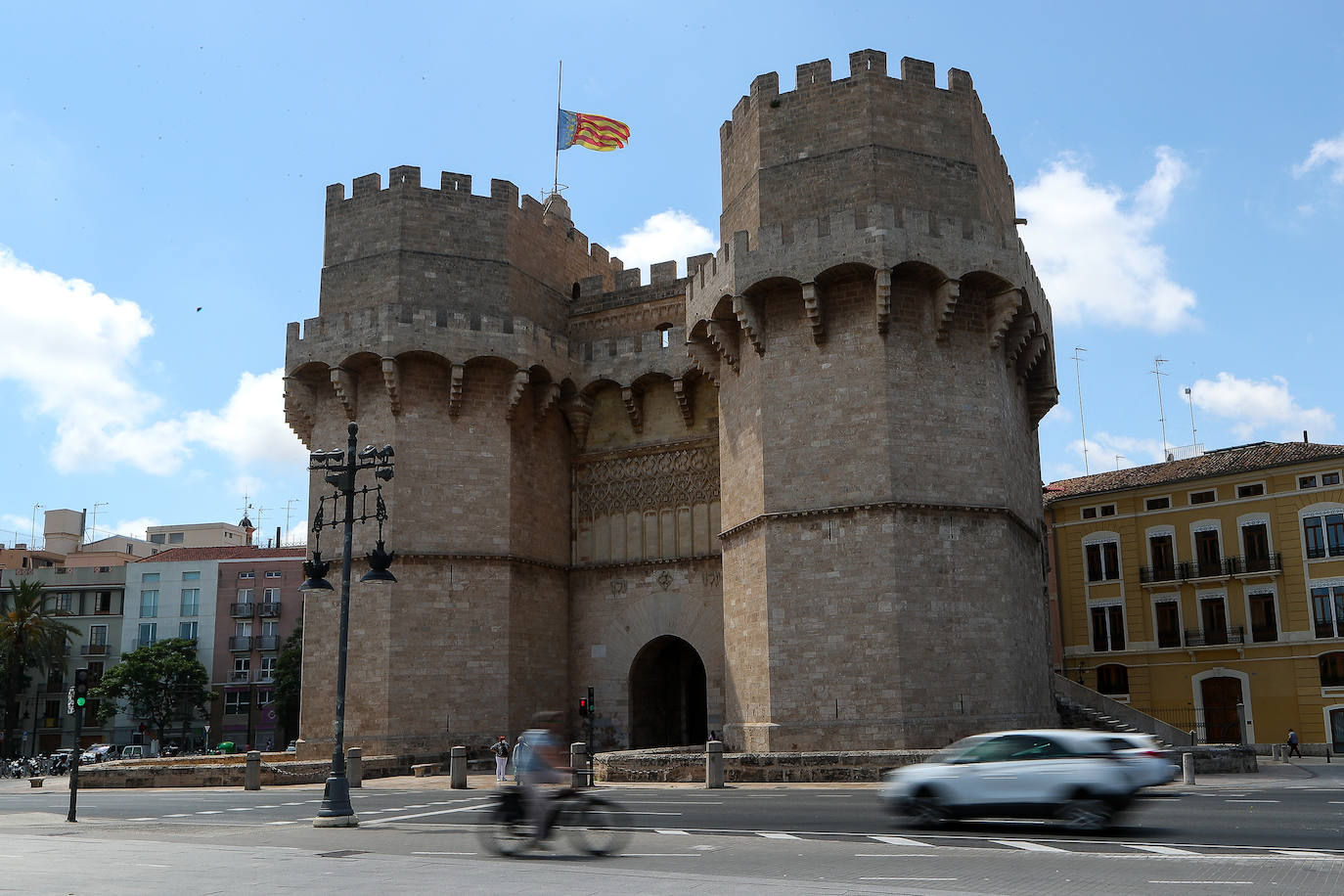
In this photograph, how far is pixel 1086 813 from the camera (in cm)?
1255

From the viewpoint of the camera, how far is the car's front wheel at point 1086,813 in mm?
12453

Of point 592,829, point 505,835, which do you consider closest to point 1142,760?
point 592,829

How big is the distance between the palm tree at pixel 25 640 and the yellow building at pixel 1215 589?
44.0 meters

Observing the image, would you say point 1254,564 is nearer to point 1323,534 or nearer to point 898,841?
point 1323,534

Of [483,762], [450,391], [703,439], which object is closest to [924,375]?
[703,439]

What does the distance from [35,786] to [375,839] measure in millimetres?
24688

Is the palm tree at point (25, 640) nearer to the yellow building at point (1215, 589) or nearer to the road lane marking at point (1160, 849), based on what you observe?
the yellow building at point (1215, 589)

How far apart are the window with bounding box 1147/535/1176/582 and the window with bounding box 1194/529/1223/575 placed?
0.80 m

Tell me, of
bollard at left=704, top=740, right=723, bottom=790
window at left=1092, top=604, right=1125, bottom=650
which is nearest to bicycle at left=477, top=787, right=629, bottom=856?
bollard at left=704, top=740, right=723, bottom=790

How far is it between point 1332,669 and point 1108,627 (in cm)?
711

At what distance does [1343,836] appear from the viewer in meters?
11.4

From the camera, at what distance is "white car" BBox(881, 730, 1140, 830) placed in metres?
12.5

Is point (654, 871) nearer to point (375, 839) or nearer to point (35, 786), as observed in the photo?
point (375, 839)

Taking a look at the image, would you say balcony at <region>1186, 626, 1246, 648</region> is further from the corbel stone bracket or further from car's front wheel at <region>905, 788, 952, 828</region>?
car's front wheel at <region>905, 788, 952, 828</region>
